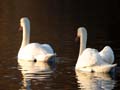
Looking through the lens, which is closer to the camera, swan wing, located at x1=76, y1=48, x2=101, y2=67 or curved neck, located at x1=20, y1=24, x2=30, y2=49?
swan wing, located at x1=76, y1=48, x2=101, y2=67

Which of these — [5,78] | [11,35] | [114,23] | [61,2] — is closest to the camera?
Answer: [5,78]

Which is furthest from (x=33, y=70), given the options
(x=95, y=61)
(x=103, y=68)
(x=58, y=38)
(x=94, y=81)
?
(x=58, y=38)

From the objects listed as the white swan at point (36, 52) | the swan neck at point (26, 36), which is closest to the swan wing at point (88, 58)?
the white swan at point (36, 52)

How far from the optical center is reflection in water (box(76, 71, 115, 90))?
17472 mm

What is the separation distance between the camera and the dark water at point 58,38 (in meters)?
18.3

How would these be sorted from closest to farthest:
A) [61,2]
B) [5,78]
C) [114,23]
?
1. [5,78]
2. [114,23]
3. [61,2]

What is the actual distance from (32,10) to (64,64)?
24.7m

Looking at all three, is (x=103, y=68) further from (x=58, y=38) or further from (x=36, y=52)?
(x=58, y=38)

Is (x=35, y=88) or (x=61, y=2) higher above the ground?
(x=61, y=2)

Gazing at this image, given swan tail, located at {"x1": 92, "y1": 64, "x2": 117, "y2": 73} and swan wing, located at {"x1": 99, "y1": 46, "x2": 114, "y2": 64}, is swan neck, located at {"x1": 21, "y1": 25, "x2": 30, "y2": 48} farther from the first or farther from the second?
swan tail, located at {"x1": 92, "y1": 64, "x2": 117, "y2": 73}

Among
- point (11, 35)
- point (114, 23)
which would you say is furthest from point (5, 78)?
point (114, 23)

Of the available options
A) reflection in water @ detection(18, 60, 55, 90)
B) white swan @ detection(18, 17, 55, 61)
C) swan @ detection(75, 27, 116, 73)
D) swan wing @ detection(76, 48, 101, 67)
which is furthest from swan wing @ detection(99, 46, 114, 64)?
white swan @ detection(18, 17, 55, 61)

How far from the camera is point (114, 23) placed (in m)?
35.4

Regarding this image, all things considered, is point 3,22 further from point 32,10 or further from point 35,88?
point 35,88
